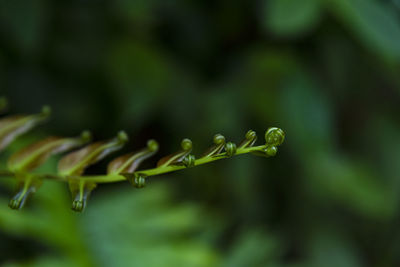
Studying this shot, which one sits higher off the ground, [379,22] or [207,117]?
[207,117]

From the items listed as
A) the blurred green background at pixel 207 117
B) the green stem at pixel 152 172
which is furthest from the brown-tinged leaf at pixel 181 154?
the blurred green background at pixel 207 117

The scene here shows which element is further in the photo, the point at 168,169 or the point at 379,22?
the point at 379,22

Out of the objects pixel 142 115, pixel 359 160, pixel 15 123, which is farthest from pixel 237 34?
pixel 15 123

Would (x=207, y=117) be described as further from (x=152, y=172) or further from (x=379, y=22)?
(x=152, y=172)

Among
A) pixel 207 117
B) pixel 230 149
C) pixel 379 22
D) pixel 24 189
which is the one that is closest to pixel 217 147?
pixel 230 149

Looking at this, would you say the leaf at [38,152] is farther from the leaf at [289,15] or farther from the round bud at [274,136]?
the leaf at [289,15]

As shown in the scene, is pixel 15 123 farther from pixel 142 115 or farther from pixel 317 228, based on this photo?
pixel 317 228
